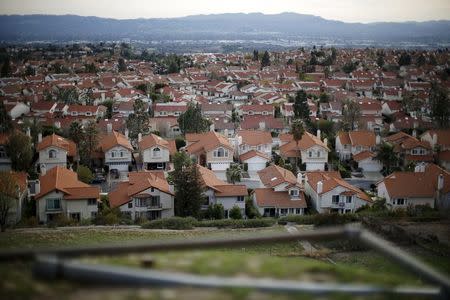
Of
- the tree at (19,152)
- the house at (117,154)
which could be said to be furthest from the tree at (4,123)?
the house at (117,154)

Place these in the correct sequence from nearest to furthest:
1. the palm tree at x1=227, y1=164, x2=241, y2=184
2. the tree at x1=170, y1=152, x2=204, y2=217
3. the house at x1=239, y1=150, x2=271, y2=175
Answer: the tree at x1=170, y1=152, x2=204, y2=217 < the palm tree at x1=227, y1=164, x2=241, y2=184 < the house at x1=239, y1=150, x2=271, y2=175

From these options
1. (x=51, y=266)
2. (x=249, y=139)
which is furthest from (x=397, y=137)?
(x=51, y=266)

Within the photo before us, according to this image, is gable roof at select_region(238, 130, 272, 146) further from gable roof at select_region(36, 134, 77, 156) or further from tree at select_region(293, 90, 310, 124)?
tree at select_region(293, 90, 310, 124)

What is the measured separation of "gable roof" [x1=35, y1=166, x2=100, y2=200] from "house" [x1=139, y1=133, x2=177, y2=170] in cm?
850

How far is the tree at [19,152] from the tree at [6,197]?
8.96 metres

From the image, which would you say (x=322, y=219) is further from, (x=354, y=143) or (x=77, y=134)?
(x=77, y=134)

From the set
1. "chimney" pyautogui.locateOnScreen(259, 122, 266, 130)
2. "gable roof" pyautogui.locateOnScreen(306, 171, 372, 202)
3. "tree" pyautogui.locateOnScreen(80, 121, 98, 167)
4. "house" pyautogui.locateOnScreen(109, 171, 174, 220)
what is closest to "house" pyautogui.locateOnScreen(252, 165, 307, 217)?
"gable roof" pyautogui.locateOnScreen(306, 171, 372, 202)

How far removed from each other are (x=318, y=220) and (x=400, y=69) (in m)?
88.0

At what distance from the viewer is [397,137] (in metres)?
40.0

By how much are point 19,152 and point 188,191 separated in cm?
1342

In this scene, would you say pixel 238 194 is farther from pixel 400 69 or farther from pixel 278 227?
pixel 400 69

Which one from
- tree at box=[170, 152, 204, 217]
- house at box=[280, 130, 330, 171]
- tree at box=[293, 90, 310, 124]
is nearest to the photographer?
tree at box=[170, 152, 204, 217]

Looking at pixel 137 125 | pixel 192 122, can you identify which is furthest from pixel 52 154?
pixel 192 122

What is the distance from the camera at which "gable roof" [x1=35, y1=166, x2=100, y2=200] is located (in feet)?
76.4
